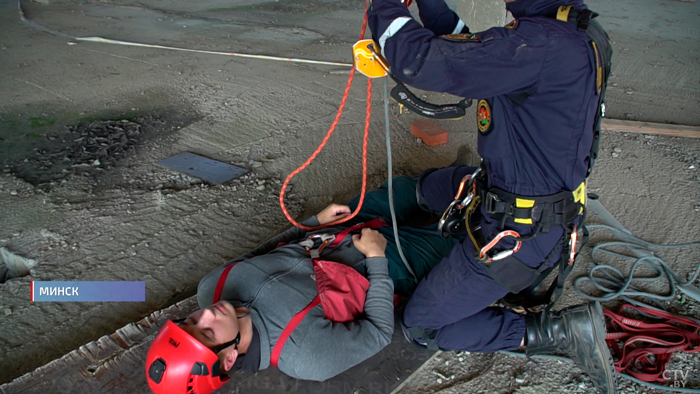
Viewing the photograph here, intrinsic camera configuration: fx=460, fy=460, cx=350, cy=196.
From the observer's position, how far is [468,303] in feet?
6.48

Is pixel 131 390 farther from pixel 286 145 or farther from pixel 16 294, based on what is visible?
pixel 286 145

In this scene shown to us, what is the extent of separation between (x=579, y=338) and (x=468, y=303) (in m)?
0.51

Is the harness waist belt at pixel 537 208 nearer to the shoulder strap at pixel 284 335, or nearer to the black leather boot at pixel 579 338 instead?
the black leather boot at pixel 579 338

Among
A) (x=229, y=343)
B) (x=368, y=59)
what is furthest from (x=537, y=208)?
(x=229, y=343)

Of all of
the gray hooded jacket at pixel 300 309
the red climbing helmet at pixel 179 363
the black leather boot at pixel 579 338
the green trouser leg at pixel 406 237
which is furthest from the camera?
the green trouser leg at pixel 406 237

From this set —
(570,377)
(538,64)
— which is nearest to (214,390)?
(570,377)

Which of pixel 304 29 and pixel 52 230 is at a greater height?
pixel 304 29

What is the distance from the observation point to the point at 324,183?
356 centimetres

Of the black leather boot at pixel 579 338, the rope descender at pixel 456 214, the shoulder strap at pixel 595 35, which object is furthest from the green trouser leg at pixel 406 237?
the shoulder strap at pixel 595 35

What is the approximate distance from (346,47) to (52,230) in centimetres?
457

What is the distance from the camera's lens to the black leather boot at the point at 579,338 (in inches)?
76.7

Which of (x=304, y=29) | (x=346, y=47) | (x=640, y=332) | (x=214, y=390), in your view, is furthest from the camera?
(x=304, y=29)

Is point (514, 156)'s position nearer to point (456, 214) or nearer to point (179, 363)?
point (456, 214)
